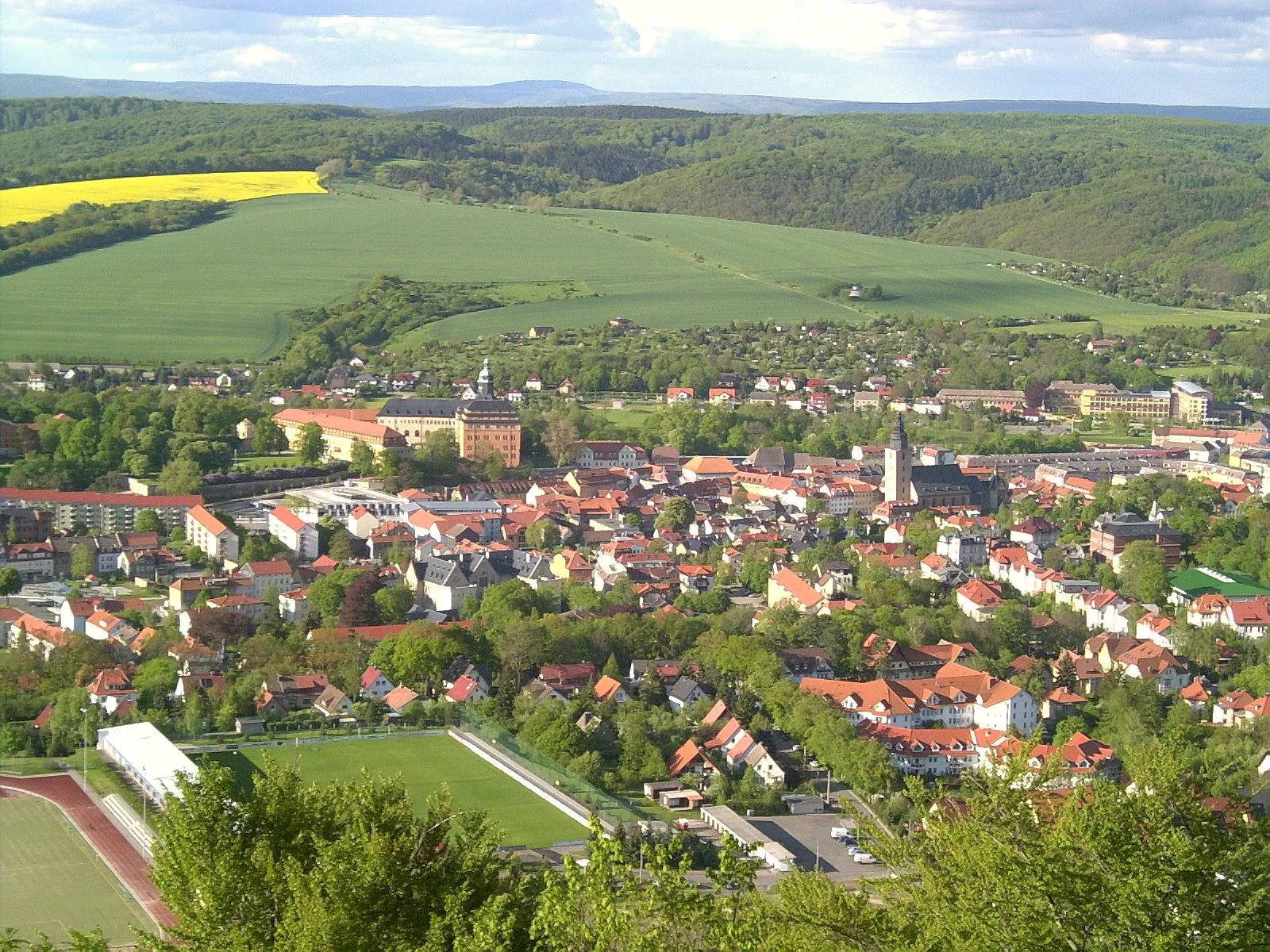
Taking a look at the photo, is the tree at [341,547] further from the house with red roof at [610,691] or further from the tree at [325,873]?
the tree at [325,873]

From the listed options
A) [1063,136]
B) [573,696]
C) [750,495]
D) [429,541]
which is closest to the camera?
[573,696]

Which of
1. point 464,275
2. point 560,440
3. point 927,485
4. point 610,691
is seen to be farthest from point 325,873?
point 464,275

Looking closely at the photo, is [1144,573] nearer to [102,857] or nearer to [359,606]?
[359,606]

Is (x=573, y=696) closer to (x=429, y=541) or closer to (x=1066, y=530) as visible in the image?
(x=429, y=541)

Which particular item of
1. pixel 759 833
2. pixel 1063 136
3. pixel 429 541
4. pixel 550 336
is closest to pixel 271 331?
pixel 550 336

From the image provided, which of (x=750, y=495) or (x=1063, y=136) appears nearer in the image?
(x=750, y=495)

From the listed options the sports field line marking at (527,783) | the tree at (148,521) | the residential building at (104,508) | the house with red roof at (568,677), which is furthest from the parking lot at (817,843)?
the residential building at (104,508)

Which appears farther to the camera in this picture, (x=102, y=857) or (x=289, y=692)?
(x=289, y=692)
